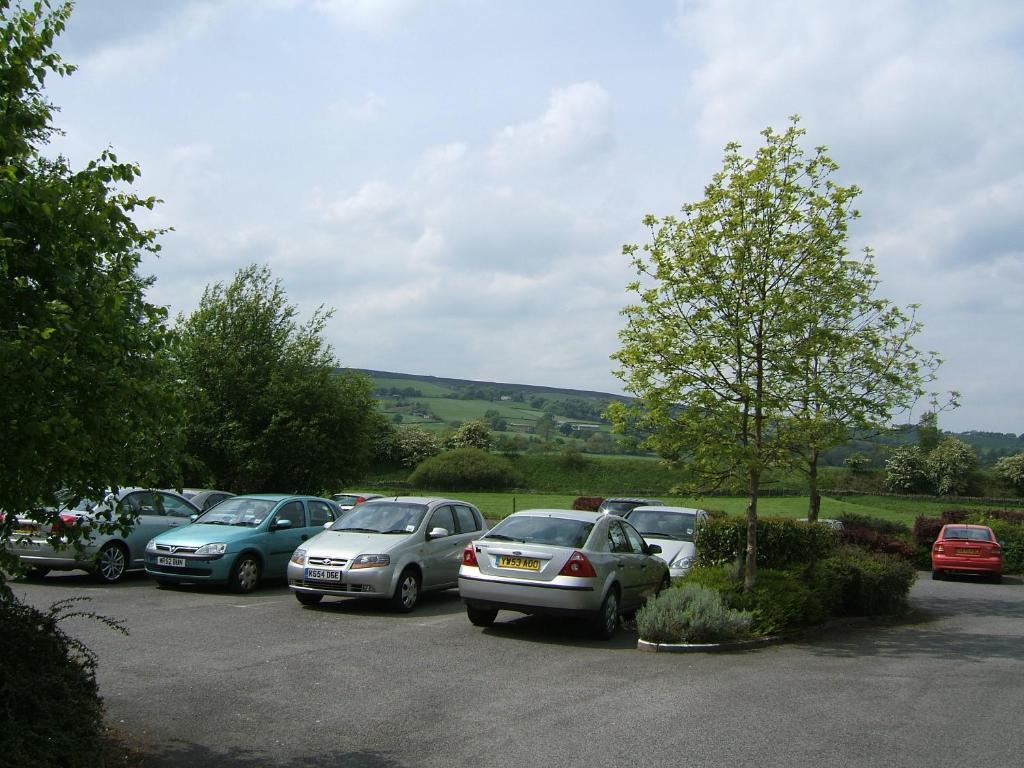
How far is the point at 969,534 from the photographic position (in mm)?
25188

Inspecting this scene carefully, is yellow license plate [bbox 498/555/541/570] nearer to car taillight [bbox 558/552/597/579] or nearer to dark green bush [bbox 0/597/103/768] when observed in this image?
car taillight [bbox 558/552/597/579]

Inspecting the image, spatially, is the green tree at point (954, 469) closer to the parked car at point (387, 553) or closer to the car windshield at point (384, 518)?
the parked car at point (387, 553)

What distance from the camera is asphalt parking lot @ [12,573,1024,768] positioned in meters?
6.47

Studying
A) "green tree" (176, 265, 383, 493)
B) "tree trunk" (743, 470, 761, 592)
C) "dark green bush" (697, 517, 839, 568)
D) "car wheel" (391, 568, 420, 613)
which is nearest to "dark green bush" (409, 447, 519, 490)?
"green tree" (176, 265, 383, 493)

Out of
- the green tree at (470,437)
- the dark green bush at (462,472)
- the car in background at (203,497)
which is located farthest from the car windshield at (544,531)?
the green tree at (470,437)

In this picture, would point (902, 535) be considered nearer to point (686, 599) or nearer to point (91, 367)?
point (686, 599)

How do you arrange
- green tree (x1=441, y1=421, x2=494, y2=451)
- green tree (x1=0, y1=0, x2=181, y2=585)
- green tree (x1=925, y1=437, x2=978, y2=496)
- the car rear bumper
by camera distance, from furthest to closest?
green tree (x1=441, y1=421, x2=494, y2=451) < green tree (x1=925, y1=437, x2=978, y2=496) < the car rear bumper < green tree (x1=0, y1=0, x2=181, y2=585)

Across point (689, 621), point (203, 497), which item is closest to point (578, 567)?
point (689, 621)

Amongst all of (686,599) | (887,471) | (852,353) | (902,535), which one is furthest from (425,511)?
(887,471)

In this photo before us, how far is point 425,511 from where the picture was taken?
1416 cm

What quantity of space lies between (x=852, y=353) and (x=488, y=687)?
880cm

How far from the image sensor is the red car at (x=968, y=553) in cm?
2459

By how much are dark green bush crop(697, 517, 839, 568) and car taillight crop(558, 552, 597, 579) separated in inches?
181

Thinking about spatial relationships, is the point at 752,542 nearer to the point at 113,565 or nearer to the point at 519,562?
the point at 519,562
